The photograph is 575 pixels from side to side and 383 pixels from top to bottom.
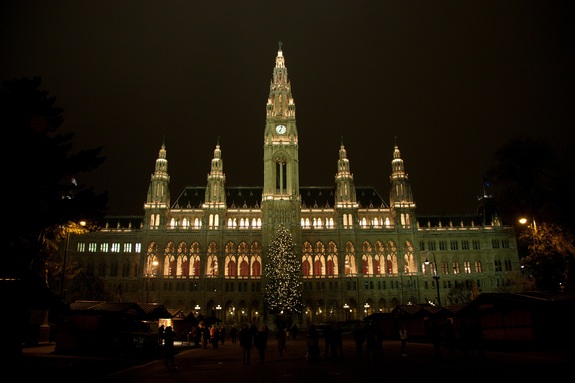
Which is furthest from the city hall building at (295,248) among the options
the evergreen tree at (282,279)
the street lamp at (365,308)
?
the evergreen tree at (282,279)

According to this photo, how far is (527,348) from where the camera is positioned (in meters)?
26.5

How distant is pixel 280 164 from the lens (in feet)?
323

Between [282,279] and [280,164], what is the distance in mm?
26324

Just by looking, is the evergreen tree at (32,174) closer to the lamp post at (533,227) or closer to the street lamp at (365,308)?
the lamp post at (533,227)

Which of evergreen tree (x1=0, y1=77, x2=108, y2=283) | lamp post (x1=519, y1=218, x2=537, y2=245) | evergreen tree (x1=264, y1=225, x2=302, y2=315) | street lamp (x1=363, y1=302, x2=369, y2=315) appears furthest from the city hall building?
evergreen tree (x1=0, y1=77, x2=108, y2=283)

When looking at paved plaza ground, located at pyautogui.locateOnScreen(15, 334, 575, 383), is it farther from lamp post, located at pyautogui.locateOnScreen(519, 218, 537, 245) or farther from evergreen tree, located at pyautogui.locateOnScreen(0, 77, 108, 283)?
lamp post, located at pyautogui.locateOnScreen(519, 218, 537, 245)

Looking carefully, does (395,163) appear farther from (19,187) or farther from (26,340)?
(19,187)

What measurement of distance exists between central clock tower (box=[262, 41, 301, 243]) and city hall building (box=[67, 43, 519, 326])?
0.21m

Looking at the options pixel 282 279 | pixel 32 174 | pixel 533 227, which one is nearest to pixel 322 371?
pixel 32 174

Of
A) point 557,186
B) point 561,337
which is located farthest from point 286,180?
point 561,337

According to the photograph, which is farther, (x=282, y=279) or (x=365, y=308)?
(x=365, y=308)

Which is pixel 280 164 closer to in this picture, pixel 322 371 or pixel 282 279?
pixel 282 279

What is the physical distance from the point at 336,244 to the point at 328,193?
1424cm

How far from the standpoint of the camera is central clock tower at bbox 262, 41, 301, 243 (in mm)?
94500
